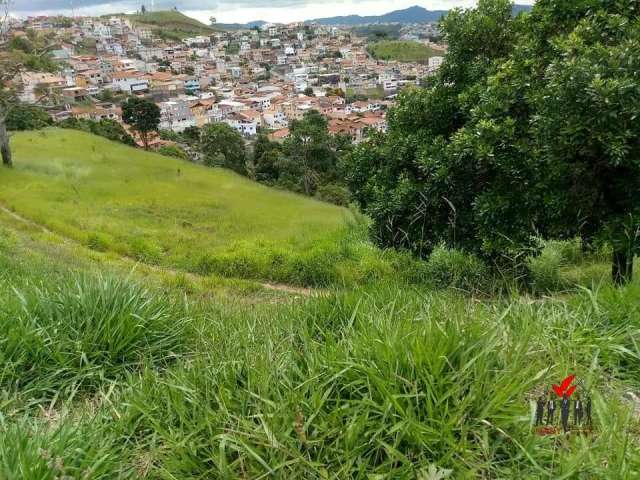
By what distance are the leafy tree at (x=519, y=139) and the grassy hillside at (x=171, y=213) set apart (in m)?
2.56

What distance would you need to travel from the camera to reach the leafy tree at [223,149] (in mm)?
46625

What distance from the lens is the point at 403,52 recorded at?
5984 inches

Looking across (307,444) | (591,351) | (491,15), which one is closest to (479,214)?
(491,15)

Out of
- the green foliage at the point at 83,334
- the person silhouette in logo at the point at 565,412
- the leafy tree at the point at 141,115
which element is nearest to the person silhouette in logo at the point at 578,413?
the person silhouette in logo at the point at 565,412

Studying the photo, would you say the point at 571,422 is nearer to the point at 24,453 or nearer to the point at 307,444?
the point at 307,444

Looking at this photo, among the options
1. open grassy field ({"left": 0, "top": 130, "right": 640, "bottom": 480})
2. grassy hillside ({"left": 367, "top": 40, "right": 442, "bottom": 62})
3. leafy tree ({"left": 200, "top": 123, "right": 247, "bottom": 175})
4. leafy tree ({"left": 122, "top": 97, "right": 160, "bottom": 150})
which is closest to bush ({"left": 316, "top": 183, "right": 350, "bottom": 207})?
leafy tree ({"left": 200, "top": 123, "right": 247, "bottom": 175})

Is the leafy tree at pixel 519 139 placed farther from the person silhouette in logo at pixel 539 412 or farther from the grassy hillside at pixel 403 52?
the grassy hillside at pixel 403 52

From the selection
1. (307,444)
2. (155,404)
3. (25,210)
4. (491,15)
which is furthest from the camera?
(25,210)

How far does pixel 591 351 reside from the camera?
117 inches

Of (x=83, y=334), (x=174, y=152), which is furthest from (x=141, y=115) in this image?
(x=83, y=334)

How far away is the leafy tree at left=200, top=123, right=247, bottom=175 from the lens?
46625 millimetres

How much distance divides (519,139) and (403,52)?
155 meters

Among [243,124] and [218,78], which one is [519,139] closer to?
[243,124]

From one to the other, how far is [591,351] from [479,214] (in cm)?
399
